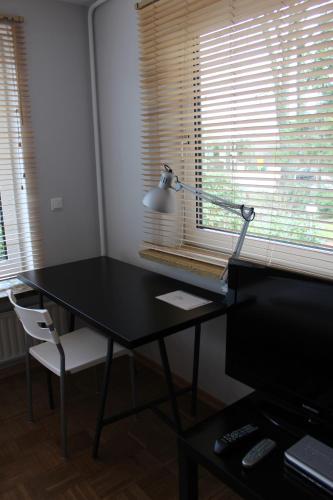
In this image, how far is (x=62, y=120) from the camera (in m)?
2.92

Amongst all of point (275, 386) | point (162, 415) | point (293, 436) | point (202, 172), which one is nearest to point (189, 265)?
point (202, 172)

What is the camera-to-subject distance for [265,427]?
1.45 meters

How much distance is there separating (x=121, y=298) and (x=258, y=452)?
1078mm

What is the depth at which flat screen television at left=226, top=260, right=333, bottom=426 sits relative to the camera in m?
1.34

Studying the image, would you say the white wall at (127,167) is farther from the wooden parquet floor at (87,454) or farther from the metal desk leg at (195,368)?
the wooden parquet floor at (87,454)

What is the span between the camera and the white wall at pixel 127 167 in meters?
2.45

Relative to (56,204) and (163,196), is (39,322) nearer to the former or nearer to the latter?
(163,196)

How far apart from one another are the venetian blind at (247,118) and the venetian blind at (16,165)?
812mm

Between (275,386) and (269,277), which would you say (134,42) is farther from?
(275,386)

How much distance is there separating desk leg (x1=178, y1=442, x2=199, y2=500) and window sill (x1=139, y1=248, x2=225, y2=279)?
95 centimetres

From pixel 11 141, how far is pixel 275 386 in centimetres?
222

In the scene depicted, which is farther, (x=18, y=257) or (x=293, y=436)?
(x=18, y=257)

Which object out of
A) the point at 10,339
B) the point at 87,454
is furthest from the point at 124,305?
the point at 10,339

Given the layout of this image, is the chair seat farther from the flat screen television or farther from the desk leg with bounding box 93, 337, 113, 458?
the flat screen television
